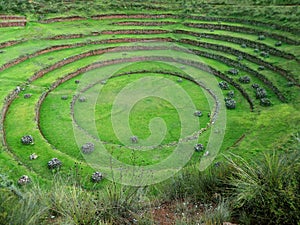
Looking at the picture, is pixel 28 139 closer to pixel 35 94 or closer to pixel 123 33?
pixel 35 94

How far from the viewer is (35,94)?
2119 centimetres

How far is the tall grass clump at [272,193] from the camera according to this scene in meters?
7.19

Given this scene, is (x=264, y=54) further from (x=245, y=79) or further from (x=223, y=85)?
(x=223, y=85)

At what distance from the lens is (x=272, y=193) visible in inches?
298

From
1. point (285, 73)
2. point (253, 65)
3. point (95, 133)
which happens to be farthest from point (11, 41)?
point (285, 73)

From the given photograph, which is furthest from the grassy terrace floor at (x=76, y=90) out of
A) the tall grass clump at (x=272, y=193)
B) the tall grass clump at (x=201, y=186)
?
the tall grass clump at (x=272, y=193)

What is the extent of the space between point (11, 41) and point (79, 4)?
12641mm

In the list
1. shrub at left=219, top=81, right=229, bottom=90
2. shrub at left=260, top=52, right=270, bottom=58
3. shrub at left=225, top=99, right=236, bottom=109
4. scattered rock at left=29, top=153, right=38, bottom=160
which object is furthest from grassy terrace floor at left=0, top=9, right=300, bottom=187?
shrub at left=219, top=81, right=229, bottom=90

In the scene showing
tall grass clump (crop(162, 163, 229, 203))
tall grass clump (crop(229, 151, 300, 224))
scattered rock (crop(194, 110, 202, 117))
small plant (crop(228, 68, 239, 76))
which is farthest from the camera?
small plant (crop(228, 68, 239, 76))

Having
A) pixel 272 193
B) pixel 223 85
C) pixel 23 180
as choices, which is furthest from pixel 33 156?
pixel 223 85

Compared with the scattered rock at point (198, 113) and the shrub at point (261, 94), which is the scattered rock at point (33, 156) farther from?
the shrub at point (261, 94)

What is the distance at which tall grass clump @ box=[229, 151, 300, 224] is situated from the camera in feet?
23.6

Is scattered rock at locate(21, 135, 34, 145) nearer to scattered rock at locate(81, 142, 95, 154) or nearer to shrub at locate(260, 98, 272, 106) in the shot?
scattered rock at locate(81, 142, 95, 154)

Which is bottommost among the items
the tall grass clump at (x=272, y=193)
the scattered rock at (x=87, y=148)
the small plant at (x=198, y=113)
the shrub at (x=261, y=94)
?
the small plant at (x=198, y=113)
